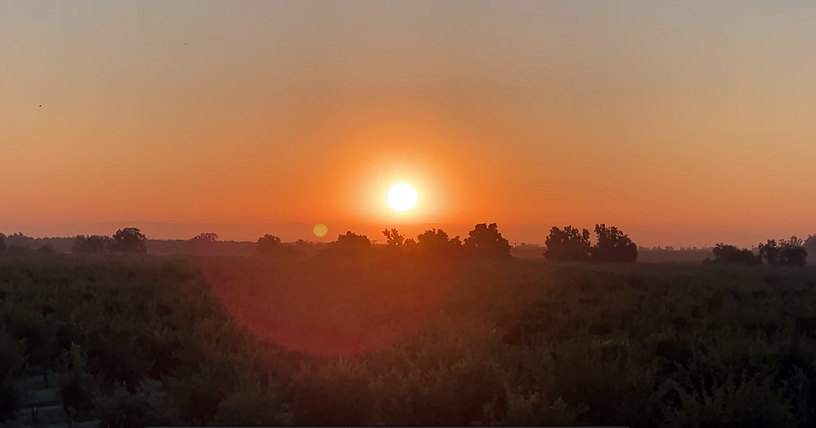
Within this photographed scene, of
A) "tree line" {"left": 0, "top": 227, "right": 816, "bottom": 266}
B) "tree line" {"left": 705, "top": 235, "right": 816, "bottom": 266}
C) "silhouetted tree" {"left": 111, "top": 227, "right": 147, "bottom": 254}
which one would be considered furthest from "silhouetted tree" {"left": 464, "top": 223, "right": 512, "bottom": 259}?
"silhouetted tree" {"left": 111, "top": 227, "right": 147, "bottom": 254}

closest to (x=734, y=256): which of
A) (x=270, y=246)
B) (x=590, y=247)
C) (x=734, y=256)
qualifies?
(x=734, y=256)

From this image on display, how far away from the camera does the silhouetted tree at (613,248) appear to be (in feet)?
343

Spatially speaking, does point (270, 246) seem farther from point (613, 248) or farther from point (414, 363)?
point (414, 363)

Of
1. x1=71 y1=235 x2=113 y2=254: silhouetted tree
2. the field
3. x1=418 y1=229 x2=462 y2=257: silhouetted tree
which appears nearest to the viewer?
the field

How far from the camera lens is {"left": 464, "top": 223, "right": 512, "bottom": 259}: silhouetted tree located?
104 m

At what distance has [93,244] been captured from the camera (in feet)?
418

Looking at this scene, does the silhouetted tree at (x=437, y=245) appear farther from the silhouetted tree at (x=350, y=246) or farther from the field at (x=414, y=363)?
the field at (x=414, y=363)

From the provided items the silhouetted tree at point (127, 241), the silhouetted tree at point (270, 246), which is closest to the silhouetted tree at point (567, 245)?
the silhouetted tree at point (270, 246)

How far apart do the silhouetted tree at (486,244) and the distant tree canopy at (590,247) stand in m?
8.93

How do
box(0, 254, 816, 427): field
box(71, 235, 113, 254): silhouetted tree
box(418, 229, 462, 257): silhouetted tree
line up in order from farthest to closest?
box(71, 235, 113, 254): silhouetted tree < box(418, 229, 462, 257): silhouetted tree < box(0, 254, 816, 427): field

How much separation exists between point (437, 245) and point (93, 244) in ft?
209

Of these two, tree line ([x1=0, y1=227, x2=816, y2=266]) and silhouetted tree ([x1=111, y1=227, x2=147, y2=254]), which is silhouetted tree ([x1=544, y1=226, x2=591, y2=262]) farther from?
silhouetted tree ([x1=111, y1=227, x2=147, y2=254])

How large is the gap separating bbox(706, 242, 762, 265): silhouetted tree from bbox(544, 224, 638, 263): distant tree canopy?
1239 cm

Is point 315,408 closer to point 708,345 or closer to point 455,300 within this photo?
point 708,345
